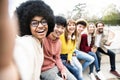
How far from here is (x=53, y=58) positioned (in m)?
1.63

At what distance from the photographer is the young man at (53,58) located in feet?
4.99

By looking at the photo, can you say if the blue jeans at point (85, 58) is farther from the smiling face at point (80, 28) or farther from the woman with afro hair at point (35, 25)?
the woman with afro hair at point (35, 25)

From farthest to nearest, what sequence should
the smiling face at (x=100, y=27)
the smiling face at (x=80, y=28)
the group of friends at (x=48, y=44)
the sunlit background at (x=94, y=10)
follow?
the smiling face at (x=100, y=27) → the sunlit background at (x=94, y=10) → the smiling face at (x=80, y=28) → the group of friends at (x=48, y=44)

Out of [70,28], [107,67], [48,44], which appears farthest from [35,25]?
[107,67]

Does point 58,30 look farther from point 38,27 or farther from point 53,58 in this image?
point 38,27

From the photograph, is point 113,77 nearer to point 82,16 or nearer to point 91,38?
point 91,38

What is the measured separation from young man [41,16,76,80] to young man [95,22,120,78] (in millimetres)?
694

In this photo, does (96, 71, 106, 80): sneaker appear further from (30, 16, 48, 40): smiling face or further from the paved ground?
(30, 16, 48, 40): smiling face

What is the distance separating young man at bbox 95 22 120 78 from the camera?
2.37 meters

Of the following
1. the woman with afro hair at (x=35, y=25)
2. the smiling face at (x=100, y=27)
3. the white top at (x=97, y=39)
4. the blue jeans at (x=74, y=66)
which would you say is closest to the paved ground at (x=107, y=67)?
the white top at (x=97, y=39)

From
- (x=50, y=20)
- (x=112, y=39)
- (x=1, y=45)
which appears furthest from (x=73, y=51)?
(x=1, y=45)

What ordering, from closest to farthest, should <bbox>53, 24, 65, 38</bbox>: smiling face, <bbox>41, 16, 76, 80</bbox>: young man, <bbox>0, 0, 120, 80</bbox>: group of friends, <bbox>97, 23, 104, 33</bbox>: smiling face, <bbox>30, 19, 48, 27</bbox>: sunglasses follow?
<bbox>0, 0, 120, 80</bbox>: group of friends, <bbox>30, 19, 48, 27</bbox>: sunglasses, <bbox>41, 16, 76, 80</bbox>: young man, <bbox>53, 24, 65, 38</bbox>: smiling face, <bbox>97, 23, 104, 33</bbox>: smiling face

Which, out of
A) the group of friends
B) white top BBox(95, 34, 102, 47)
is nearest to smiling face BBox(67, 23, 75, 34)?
the group of friends

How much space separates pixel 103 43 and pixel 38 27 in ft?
3.85
